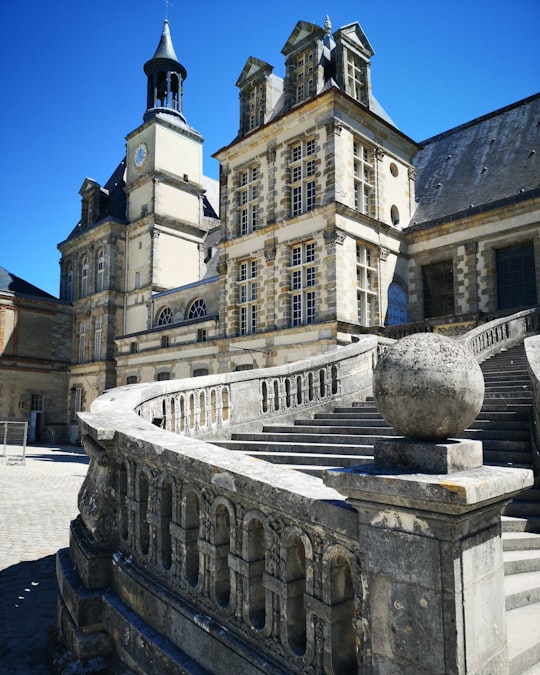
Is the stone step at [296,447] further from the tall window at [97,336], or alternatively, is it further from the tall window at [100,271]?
the tall window at [100,271]

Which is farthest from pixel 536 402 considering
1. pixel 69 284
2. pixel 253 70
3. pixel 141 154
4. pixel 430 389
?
pixel 69 284

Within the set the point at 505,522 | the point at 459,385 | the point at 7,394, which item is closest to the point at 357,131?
the point at 505,522

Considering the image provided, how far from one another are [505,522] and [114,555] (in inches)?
133

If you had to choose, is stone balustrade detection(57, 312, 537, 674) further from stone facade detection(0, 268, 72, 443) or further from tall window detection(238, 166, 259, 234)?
stone facade detection(0, 268, 72, 443)

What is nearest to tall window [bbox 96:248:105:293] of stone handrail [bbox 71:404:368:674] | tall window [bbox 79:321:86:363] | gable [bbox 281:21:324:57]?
tall window [bbox 79:321:86:363]

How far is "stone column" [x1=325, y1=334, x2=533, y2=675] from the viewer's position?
77.4 inches

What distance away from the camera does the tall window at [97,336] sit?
3250 cm

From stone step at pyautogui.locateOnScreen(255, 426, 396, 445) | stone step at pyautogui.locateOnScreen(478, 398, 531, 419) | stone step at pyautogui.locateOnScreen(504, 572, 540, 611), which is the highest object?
stone step at pyautogui.locateOnScreen(478, 398, 531, 419)

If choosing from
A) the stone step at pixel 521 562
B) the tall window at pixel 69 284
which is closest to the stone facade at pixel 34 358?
the tall window at pixel 69 284

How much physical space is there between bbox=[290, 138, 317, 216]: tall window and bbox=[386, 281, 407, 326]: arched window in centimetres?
475

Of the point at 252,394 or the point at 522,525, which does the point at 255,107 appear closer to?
the point at 252,394

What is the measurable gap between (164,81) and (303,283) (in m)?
23.1

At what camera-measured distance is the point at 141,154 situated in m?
32.6

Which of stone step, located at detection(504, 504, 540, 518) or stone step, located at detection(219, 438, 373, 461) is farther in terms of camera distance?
stone step, located at detection(219, 438, 373, 461)
